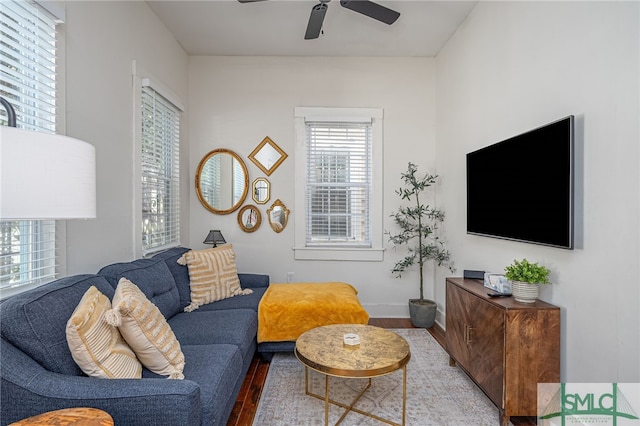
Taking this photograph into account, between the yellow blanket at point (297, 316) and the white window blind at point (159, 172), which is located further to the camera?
the white window blind at point (159, 172)

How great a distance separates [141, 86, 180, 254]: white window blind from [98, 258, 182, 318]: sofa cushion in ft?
1.91

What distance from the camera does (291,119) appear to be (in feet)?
13.9

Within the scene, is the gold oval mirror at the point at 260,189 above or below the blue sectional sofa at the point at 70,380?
above

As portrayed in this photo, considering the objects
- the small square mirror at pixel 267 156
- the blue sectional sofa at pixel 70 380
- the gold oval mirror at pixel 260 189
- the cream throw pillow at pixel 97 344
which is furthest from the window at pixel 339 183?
the cream throw pillow at pixel 97 344

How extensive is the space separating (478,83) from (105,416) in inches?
135

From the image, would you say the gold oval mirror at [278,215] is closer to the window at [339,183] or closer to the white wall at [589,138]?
the window at [339,183]

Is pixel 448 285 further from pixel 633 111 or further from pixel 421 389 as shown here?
pixel 633 111

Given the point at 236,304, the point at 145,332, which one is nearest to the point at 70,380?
the point at 145,332

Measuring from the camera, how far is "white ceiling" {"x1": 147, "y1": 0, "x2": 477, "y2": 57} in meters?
3.20

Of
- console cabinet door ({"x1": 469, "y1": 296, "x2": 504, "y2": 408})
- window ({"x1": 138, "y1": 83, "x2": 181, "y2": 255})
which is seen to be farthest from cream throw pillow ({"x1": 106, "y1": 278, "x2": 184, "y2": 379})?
console cabinet door ({"x1": 469, "y1": 296, "x2": 504, "y2": 408})

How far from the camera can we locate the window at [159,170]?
10.3 feet

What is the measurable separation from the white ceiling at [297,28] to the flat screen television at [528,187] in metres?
1.47

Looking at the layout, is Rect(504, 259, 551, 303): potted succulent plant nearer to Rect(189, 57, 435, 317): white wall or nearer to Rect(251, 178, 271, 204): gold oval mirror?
Rect(189, 57, 435, 317): white wall

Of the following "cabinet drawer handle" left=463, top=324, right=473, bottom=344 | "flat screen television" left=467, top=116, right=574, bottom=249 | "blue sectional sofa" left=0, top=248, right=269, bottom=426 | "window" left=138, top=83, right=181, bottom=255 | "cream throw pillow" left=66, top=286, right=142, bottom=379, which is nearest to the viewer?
"blue sectional sofa" left=0, top=248, right=269, bottom=426
